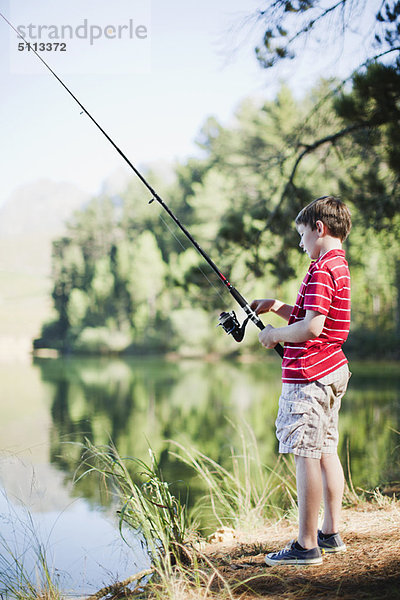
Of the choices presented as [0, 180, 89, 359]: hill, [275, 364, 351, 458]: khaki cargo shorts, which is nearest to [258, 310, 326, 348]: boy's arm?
[275, 364, 351, 458]: khaki cargo shorts

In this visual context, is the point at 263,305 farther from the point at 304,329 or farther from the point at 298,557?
the point at 298,557

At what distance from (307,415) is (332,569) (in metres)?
0.39

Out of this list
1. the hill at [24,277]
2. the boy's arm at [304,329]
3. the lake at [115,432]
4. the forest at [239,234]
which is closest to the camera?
the boy's arm at [304,329]

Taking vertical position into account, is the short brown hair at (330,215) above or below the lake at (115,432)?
above

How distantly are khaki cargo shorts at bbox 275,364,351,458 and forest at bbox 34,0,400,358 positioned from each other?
8.31 ft

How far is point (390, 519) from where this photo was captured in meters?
1.94

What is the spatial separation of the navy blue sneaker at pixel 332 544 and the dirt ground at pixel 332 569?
21 millimetres

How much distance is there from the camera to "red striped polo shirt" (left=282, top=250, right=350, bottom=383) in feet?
4.99

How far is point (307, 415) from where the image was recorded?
151 cm

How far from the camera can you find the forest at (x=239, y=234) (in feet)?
12.9

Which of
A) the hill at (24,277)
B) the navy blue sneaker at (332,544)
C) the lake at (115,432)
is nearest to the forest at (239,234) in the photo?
the lake at (115,432)

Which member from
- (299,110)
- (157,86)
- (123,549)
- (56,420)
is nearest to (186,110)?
(157,86)

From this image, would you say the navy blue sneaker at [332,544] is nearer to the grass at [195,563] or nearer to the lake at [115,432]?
the grass at [195,563]

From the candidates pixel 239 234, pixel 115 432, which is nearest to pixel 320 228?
pixel 239 234
